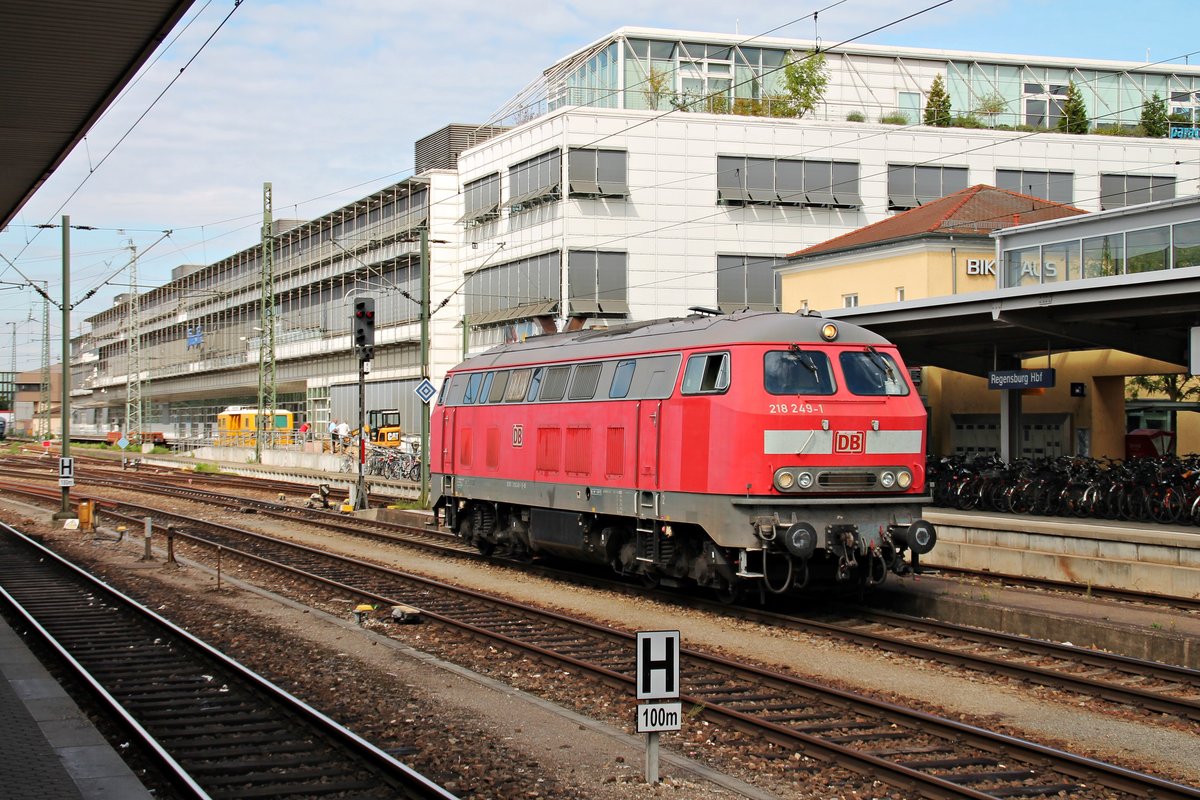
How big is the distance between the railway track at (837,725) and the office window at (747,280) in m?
35.2

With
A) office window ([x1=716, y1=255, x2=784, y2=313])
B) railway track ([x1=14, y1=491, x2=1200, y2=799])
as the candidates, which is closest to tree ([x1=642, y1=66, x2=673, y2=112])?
office window ([x1=716, y1=255, x2=784, y2=313])

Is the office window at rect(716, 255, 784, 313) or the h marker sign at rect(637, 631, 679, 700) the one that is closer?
the h marker sign at rect(637, 631, 679, 700)

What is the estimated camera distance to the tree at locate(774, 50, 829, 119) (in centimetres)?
5485

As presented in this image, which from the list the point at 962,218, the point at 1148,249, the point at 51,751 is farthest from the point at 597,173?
the point at 51,751

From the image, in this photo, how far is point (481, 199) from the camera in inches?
2183

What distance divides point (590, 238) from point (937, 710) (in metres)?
39.8

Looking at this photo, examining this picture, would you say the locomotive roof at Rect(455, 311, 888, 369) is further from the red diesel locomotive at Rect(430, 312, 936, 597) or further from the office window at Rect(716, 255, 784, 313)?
the office window at Rect(716, 255, 784, 313)

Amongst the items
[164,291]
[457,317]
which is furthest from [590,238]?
[164,291]

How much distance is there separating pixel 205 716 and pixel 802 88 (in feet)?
165

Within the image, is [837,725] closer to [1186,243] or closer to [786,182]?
[1186,243]

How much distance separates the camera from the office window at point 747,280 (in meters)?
49.9

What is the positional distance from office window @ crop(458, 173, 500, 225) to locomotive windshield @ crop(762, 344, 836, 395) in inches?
1595

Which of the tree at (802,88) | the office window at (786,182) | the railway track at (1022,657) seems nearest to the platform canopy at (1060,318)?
the railway track at (1022,657)

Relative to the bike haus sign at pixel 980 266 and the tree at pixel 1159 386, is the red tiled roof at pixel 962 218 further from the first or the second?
the tree at pixel 1159 386
